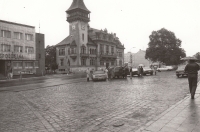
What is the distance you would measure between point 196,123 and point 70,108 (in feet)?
15.4

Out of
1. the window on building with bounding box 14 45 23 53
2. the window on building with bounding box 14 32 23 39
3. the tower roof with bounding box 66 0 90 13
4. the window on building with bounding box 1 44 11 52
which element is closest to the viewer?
the window on building with bounding box 1 44 11 52

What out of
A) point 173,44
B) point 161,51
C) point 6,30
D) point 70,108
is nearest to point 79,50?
point 6,30

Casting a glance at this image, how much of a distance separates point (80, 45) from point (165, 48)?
29032 millimetres

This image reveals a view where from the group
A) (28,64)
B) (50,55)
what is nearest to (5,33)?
(28,64)

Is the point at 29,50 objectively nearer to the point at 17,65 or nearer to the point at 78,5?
the point at 17,65

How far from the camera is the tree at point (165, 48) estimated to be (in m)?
68.1

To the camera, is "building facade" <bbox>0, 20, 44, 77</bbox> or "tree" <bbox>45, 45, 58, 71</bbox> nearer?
"building facade" <bbox>0, 20, 44, 77</bbox>

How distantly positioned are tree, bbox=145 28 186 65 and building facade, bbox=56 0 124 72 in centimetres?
1615

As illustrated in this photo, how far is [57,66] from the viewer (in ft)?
212

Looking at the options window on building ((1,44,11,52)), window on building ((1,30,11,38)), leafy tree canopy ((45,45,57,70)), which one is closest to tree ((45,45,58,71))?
leafy tree canopy ((45,45,57,70))

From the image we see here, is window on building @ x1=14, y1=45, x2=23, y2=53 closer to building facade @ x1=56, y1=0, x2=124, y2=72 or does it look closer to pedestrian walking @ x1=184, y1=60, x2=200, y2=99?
building facade @ x1=56, y1=0, x2=124, y2=72

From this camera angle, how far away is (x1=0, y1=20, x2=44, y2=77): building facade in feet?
136

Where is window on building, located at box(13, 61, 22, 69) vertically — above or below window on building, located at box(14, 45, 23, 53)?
below

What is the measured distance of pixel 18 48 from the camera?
44.5m
